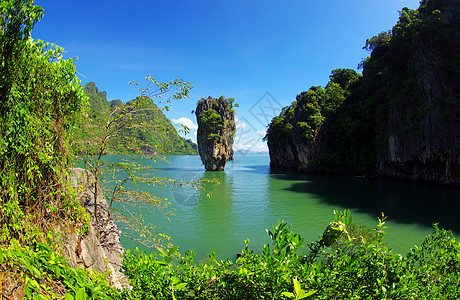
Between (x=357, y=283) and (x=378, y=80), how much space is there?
121ft

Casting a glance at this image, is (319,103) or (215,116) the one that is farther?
(215,116)

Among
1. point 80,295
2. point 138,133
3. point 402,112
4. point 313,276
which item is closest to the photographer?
point 80,295

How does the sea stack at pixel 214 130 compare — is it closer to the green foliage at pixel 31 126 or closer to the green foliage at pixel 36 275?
the green foliage at pixel 31 126

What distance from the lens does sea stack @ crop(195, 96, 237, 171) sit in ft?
134

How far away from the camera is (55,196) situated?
3.28m

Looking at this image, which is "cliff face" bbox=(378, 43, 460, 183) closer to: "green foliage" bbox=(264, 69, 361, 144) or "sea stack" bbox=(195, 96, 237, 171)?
"green foliage" bbox=(264, 69, 361, 144)

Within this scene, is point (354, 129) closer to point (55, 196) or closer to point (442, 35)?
point (442, 35)

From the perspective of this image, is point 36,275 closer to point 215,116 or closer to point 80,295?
point 80,295

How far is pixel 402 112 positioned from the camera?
25812mm

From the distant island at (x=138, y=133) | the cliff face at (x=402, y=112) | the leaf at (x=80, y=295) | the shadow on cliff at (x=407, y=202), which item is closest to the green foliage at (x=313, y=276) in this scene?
the leaf at (x=80, y=295)

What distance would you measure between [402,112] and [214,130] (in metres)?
27.1

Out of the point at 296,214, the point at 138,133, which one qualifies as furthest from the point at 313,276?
the point at 296,214

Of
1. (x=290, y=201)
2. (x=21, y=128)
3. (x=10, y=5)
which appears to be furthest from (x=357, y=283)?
(x=290, y=201)

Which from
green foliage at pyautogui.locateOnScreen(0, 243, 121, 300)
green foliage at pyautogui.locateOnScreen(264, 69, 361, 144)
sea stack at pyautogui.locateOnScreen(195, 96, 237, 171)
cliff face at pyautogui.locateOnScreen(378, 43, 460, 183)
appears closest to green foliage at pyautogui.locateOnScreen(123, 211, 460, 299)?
green foliage at pyautogui.locateOnScreen(0, 243, 121, 300)
